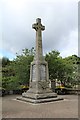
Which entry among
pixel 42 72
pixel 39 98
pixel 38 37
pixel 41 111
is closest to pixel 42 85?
pixel 42 72

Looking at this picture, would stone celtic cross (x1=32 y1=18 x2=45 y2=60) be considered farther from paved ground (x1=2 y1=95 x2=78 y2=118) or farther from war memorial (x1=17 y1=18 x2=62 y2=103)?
paved ground (x1=2 y1=95 x2=78 y2=118)

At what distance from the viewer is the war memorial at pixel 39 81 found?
1458cm

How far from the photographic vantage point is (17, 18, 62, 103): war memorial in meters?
14.6

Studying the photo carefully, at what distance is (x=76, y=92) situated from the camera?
72.6 feet

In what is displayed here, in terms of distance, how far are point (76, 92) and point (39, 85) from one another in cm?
827

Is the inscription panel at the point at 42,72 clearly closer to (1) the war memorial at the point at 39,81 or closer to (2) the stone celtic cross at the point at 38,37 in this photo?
(1) the war memorial at the point at 39,81

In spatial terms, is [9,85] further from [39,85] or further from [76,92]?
[76,92]

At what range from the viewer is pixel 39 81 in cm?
1555

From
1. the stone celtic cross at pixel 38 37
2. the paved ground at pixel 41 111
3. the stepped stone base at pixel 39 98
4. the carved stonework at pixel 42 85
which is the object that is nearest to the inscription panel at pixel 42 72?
the carved stonework at pixel 42 85

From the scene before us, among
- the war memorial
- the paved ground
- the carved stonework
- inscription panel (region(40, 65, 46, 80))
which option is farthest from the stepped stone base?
the paved ground

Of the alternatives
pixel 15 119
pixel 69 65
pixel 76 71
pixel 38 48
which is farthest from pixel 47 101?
pixel 76 71

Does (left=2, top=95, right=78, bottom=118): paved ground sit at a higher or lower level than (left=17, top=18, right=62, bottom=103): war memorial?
lower

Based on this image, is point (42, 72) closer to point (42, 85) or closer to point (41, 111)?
point (42, 85)

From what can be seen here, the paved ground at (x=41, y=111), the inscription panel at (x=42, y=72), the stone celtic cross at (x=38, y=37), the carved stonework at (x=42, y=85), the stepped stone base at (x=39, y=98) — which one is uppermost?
the stone celtic cross at (x=38, y=37)
